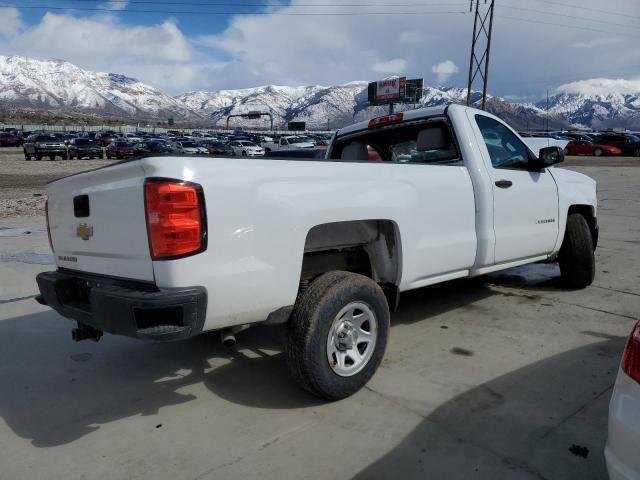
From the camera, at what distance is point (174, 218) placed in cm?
264

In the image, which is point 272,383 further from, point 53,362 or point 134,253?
point 53,362

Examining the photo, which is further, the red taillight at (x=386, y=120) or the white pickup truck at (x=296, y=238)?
the red taillight at (x=386, y=120)

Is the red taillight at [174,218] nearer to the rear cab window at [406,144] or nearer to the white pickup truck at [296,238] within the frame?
the white pickup truck at [296,238]

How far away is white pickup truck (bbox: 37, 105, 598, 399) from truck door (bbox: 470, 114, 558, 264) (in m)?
0.02

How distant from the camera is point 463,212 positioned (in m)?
4.13

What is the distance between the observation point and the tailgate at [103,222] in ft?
9.14

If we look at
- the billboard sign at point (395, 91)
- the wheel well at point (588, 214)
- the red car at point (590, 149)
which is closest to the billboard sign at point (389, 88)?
the billboard sign at point (395, 91)

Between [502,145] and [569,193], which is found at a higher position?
[502,145]

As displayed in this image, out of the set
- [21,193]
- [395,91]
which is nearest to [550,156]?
[21,193]

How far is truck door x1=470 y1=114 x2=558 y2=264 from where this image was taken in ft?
14.8

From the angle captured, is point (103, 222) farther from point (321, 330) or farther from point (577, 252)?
point (577, 252)

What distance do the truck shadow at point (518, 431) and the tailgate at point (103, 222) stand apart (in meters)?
1.69

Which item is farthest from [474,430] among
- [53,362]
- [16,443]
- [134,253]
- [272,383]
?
[53,362]

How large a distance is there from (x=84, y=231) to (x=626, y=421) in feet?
10.0
